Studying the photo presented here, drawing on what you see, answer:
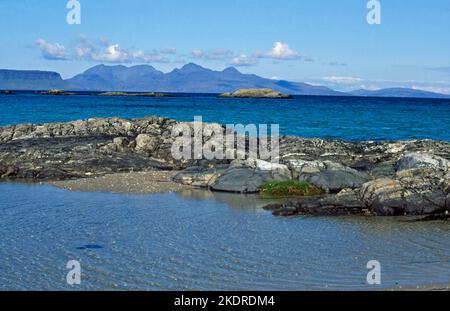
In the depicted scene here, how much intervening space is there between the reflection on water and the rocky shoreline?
5.52 ft

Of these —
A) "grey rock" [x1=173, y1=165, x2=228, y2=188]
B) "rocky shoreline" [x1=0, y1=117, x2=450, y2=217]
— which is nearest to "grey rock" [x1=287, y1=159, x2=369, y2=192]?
"rocky shoreline" [x1=0, y1=117, x2=450, y2=217]

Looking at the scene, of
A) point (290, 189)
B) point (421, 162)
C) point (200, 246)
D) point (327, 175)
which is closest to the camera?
point (200, 246)

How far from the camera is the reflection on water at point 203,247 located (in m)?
13.9

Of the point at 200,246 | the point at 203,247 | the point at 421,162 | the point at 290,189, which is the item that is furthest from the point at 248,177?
the point at 203,247

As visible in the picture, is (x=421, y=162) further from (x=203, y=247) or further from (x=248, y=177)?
(x=203, y=247)

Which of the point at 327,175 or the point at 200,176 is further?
the point at 200,176

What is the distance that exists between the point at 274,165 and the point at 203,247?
13.9 metres

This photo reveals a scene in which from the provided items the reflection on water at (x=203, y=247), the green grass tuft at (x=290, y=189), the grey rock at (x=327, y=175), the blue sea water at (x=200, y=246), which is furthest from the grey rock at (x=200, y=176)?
the reflection on water at (x=203, y=247)

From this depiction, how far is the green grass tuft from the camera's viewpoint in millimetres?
26953

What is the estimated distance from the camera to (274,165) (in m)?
30.4

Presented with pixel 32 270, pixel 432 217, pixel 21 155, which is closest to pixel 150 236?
pixel 32 270

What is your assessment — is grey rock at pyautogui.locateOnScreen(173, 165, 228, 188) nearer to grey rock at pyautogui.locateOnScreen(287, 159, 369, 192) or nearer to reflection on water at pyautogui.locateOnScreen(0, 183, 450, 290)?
grey rock at pyautogui.locateOnScreen(287, 159, 369, 192)

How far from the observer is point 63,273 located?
14289mm

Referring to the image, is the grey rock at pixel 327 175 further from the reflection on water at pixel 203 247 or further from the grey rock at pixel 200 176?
the reflection on water at pixel 203 247
